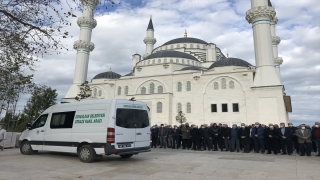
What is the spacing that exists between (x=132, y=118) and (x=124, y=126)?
0.45 meters

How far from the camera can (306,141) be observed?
9477mm

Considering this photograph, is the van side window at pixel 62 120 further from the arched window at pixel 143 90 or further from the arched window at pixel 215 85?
the arched window at pixel 143 90

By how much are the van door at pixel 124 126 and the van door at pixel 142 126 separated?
0.22 metres

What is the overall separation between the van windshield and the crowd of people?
14.8 feet

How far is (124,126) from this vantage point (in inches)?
280

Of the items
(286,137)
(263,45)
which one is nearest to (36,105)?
(286,137)

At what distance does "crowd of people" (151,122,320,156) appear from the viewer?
31.6ft

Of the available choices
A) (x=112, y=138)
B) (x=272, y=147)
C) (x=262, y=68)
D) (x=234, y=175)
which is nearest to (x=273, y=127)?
(x=272, y=147)

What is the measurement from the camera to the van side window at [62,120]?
7.88 meters

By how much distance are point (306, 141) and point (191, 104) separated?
1792cm

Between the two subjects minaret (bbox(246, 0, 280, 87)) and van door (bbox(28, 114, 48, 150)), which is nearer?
van door (bbox(28, 114, 48, 150))

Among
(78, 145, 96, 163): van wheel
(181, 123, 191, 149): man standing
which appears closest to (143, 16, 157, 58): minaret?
(181, 123, 191, 149): man standing

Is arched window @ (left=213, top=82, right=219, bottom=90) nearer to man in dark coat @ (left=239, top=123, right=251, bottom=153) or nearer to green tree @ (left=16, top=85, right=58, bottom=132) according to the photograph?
man in dark coat @ (left=239, top=123, right=251, bottom=153)

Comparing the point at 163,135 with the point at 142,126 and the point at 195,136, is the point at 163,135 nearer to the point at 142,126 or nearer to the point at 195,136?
the point at 195,136
